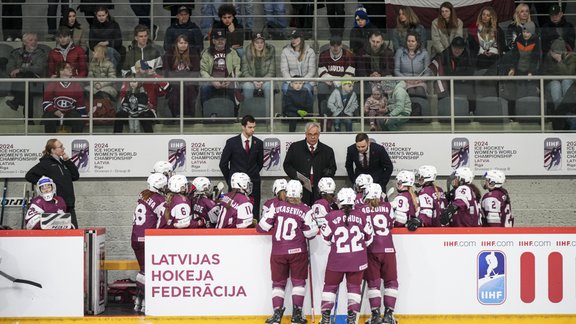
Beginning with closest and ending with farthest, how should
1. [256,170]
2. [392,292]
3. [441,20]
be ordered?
[392,292] < [256,170] < [441,20]

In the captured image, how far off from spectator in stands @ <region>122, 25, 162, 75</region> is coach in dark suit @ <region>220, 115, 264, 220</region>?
167 centimetres

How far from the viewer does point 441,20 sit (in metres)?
16.5

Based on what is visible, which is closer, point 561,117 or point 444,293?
point 444,293

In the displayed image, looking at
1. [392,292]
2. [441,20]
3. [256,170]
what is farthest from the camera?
[441,20]

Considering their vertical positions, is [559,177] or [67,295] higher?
[559,177]

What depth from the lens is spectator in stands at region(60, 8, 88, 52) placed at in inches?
638

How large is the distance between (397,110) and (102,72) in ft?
13.3

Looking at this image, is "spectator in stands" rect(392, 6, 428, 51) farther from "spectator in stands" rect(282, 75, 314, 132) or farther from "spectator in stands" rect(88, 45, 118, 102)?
"spectator in stands" rect(88, 45, 118, 102)

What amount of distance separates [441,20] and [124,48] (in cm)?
443

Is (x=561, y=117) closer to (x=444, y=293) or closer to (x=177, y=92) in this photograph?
(x=444, y=293)

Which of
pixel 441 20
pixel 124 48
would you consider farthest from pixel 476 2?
pixel 124 48

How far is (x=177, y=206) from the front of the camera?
Result: 1325 cm

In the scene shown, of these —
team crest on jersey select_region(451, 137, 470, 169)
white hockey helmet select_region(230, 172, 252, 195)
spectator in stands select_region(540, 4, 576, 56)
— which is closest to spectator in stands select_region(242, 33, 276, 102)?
team crest on jersey select_region(451, 137, 470, 169)

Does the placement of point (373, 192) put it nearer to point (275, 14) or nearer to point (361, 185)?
point (361, 185)
